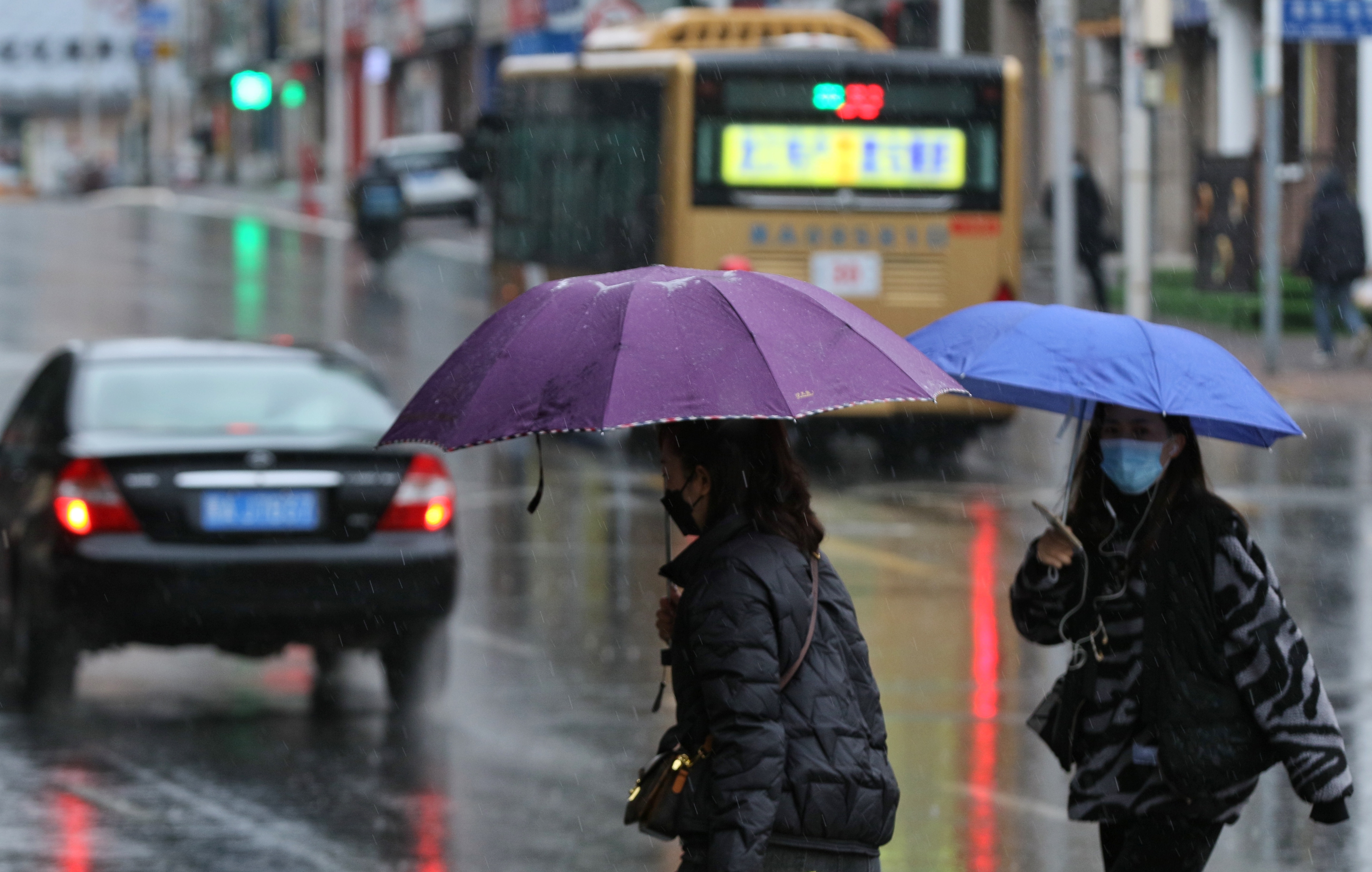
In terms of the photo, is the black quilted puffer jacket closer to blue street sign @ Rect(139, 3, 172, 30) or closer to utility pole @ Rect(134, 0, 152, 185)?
blue street sign @ Rect(139, 3, 172, 30)

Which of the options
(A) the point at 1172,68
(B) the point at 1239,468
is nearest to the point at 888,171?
(B) the point at 1239,468

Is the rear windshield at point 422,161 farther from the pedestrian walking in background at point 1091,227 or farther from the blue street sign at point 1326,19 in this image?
the blue street sign at point 1326,19

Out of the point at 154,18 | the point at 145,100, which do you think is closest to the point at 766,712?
the point at 154,18

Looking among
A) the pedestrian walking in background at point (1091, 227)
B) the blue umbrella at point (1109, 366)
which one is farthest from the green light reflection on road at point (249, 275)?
the blue umbrella at point (1109, 366)

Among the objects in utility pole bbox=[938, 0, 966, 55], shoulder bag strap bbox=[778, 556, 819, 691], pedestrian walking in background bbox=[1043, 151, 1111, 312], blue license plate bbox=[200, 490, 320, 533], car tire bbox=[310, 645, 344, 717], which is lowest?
car tire bbox=[310, 645, 344, 717]

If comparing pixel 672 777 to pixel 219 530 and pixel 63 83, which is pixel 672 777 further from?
pixel 63 83

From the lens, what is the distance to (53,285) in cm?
3181

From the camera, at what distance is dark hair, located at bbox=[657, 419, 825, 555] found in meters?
3.59

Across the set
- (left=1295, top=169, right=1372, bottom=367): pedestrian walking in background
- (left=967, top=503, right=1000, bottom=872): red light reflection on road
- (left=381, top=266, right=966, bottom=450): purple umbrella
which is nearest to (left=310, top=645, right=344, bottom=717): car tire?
(left=967, top=503, right=1000, bottom=872): red light reflection on road

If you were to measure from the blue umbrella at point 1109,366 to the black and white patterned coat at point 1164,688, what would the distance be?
221 millimetres

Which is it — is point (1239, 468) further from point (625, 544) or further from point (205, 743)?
point (205, 743)

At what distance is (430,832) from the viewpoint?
6406mm

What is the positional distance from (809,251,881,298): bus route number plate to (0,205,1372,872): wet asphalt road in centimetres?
141

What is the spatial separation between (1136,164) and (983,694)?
12279mm
